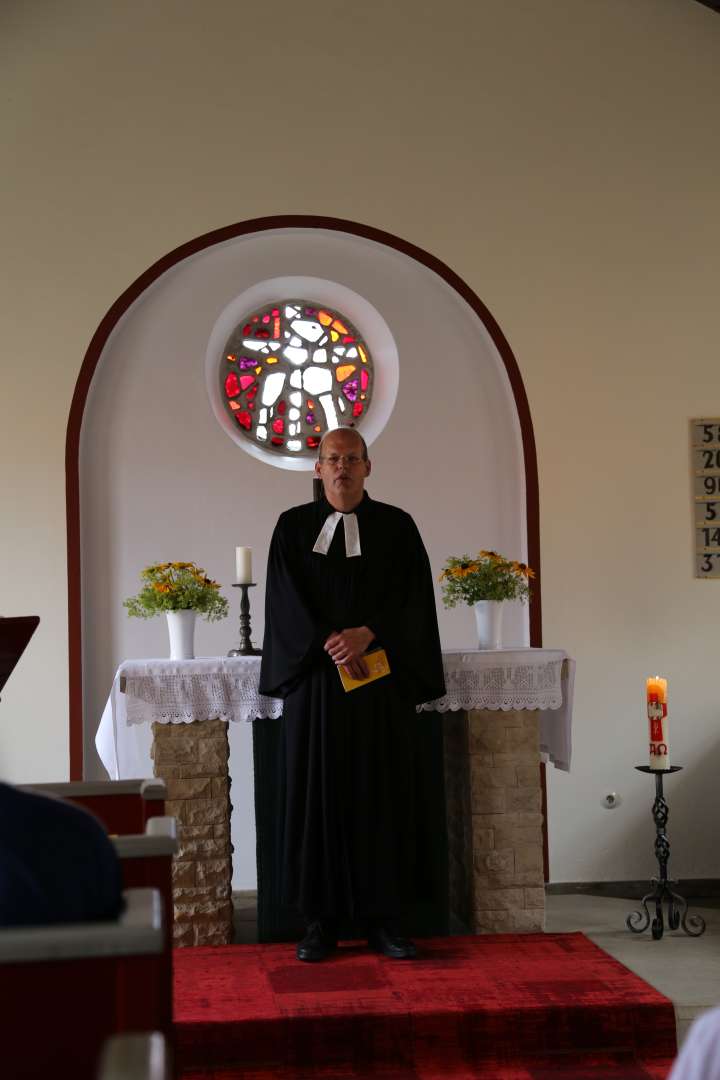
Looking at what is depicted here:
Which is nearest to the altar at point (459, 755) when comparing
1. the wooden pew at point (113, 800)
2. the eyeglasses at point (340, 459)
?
the eyeglasses at point (340, 459)

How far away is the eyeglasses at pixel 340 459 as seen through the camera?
4641mm

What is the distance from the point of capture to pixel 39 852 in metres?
1.51

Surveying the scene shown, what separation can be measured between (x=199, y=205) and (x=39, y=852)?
5353 millimetres

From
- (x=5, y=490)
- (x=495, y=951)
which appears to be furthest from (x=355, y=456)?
(x=5, y=490)

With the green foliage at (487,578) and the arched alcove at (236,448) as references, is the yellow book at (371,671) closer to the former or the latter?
the green foliage at (487,578)

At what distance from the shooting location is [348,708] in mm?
4500

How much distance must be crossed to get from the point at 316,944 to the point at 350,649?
3.64ft

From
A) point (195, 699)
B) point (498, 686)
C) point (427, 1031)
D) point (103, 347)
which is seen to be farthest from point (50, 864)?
point (103, 347)

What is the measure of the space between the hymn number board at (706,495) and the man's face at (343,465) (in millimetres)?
2510

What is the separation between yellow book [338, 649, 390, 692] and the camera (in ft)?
14.7

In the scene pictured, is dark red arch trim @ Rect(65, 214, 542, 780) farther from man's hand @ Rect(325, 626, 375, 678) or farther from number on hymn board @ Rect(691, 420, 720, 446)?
man's hand @ Rect(325, 626, 375, 678)

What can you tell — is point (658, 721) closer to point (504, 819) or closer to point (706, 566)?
point (504, 819)

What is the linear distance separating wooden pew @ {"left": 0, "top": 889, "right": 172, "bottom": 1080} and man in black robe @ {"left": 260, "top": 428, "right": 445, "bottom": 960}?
113 inches

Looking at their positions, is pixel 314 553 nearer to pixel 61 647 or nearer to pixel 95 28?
pixel 61 647
